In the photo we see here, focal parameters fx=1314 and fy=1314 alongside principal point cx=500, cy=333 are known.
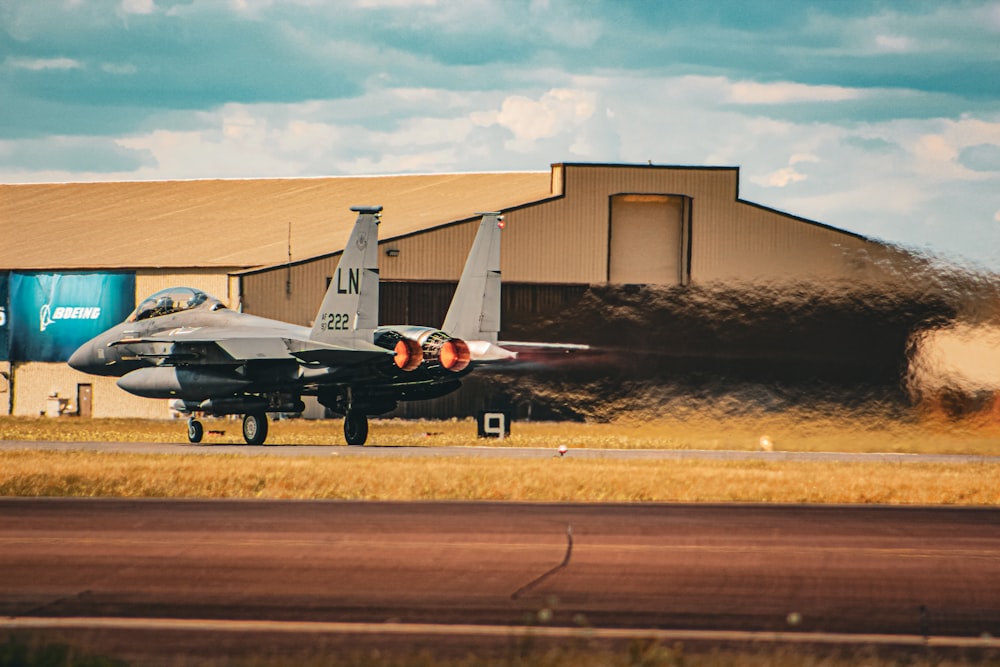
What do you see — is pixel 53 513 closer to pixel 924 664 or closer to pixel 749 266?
pixel 924 664

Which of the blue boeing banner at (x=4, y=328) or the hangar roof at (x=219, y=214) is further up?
the hangar roof at (x=219, y=214)

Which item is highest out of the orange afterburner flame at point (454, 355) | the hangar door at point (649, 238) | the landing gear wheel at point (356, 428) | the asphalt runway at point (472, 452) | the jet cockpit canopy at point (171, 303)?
the hangar door at point (649, 238)

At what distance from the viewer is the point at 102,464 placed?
2847cm

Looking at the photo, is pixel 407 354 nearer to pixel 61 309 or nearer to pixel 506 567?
pixel 506 567

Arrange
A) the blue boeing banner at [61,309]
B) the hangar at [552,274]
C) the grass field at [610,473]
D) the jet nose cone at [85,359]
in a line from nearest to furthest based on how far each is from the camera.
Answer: the grass field at [610,473] < the hangar at [552,274] < the jet nose cone at [85,359] < the blue boeing banner at [61,309]

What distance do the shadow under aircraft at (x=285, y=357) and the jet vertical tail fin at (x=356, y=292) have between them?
1.30ft

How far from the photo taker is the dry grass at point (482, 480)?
78.2ft

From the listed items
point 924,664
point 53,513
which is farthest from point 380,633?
point 53,513

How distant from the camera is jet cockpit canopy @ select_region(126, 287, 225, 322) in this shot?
39.3 meters

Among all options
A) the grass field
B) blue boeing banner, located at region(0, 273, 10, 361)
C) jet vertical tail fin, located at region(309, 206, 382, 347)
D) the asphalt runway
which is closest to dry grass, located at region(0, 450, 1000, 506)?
the grass field

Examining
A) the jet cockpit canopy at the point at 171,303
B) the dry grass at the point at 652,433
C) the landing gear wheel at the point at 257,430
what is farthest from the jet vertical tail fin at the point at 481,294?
the jet cockpit canopy at the point at 171,303

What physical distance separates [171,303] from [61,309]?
829 inches

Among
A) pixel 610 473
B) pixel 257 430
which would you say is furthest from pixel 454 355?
pixel 610 473

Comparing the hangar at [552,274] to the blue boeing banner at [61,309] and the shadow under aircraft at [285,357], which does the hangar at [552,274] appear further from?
the shadow under aircraft at [285,357]
